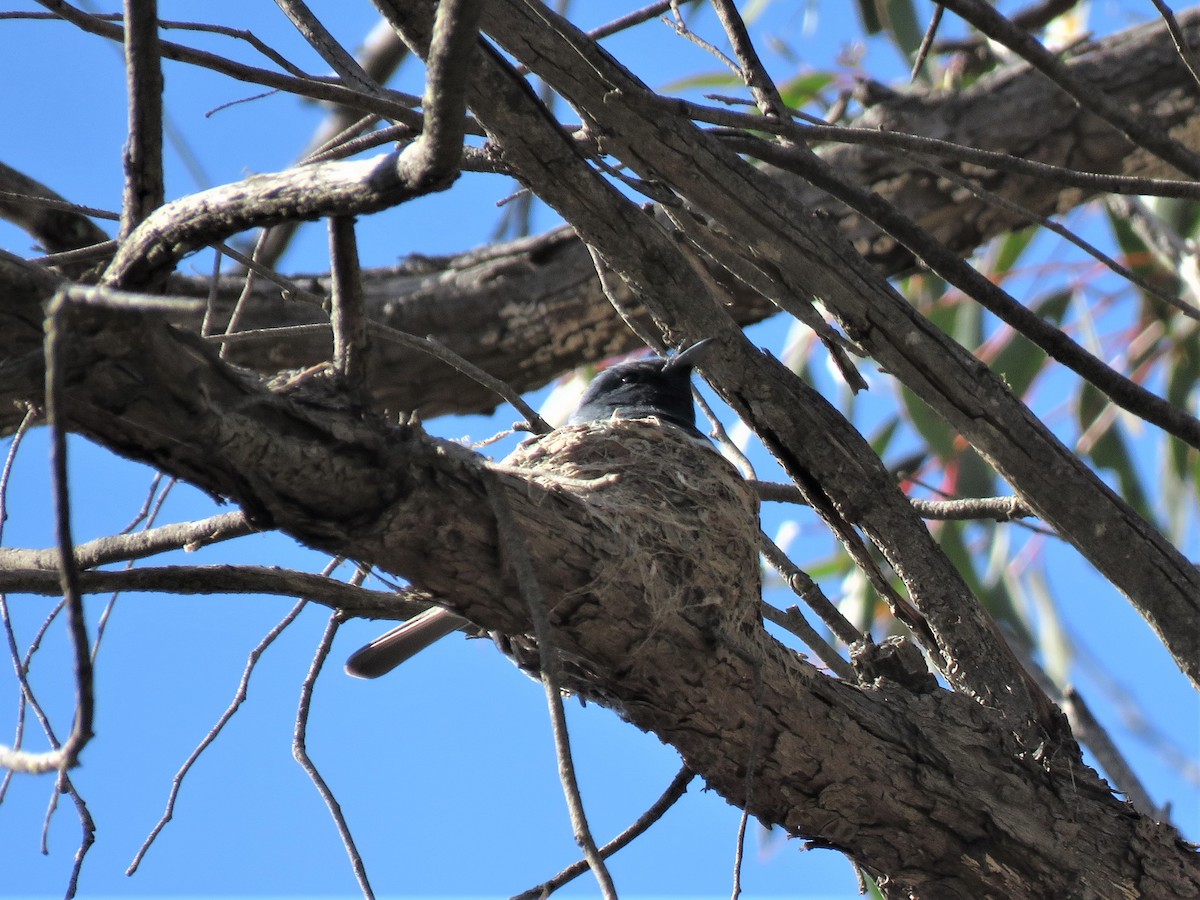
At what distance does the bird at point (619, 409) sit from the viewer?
2.41 metres

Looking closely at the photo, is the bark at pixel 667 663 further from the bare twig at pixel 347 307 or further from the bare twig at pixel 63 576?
the bare twig at pixel 63 576

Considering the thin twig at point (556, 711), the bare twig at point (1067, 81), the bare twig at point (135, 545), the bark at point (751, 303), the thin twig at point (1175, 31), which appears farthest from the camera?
the bark at point (751, 303)

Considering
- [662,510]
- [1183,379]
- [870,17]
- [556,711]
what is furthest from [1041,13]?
[556,711]

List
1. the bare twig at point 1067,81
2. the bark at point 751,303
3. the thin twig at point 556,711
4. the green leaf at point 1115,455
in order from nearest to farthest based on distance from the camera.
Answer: the thin twig at point 556,711 < the bare twig at point 1067,81 < the bark at point 751,303 < the green leaf at point 1115,455

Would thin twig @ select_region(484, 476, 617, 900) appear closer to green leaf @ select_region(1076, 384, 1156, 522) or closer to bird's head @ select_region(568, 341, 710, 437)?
bird's head @ select_region(568, 341, 710, 437)

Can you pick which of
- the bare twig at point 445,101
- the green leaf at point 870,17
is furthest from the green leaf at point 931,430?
the bare twig at point 445,101

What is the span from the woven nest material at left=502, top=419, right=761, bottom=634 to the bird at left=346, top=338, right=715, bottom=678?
0.15m

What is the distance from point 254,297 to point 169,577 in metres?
2.30

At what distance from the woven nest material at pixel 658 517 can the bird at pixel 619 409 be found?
0.49ft

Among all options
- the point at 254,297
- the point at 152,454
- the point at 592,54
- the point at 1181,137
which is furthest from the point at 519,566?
the point at 1181,137

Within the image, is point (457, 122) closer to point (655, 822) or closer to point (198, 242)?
point (198, 242)

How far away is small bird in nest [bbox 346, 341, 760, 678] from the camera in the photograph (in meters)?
2.10

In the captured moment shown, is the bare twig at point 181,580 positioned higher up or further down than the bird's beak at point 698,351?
further down

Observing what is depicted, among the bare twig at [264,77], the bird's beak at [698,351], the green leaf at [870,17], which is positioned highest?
the green leaf at [870,17]
